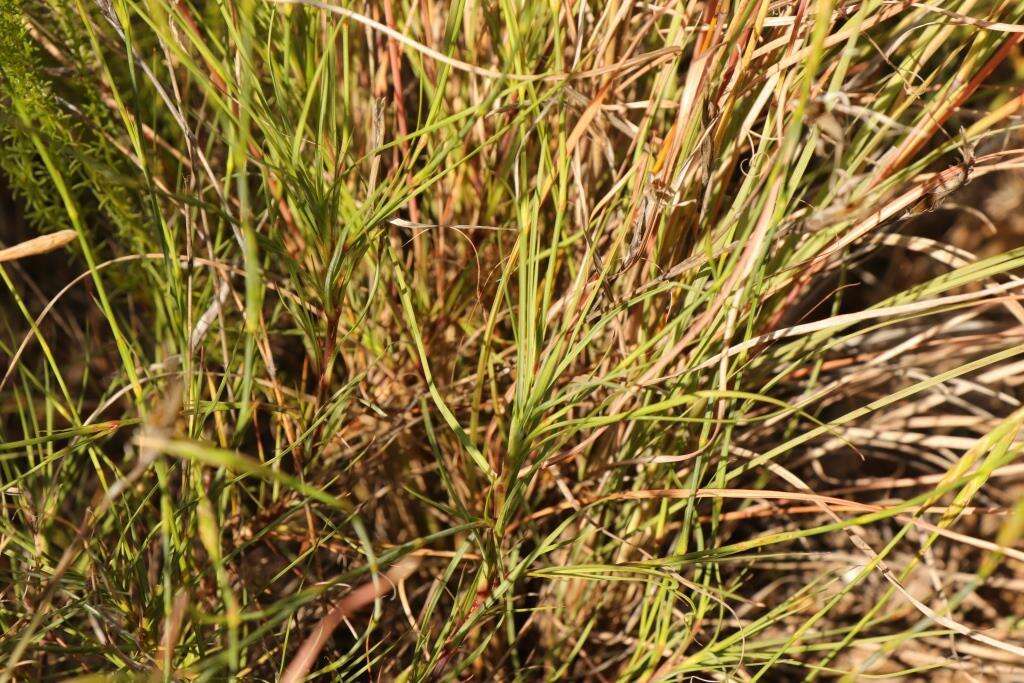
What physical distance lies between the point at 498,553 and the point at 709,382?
235 mm

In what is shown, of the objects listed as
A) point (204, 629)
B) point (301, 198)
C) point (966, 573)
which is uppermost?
point (301, 198)

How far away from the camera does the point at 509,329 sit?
28.7 inches

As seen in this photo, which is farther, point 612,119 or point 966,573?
point 966,573

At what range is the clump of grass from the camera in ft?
1.66

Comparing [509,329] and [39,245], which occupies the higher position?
[39,245]

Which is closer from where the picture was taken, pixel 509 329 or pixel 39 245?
pixel 39 245

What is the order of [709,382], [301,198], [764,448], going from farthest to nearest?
[764,448]
[709,382]
[301,198]

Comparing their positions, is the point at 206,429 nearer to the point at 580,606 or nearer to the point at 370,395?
the point at 370,395

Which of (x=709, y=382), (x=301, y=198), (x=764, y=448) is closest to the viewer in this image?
(x=301, y=198)

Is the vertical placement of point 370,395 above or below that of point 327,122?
below

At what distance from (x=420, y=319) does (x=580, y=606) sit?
30 cm

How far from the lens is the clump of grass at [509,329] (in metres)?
0.51

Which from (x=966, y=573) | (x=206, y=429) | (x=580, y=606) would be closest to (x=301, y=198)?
(x=206, y=429)

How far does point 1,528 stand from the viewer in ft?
1.94
